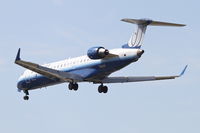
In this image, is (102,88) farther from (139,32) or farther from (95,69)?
(139,32)

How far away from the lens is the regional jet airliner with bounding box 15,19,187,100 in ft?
247

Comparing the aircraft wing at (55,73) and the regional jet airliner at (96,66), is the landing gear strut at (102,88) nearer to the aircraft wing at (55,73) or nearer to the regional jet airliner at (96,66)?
the regional jet airliner at (96,66)

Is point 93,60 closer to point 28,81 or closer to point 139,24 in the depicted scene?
point 139,24

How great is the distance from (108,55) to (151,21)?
15.5 ft

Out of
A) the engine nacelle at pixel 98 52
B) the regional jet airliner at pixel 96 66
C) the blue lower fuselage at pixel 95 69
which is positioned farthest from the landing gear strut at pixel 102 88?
the engine nacelle at pixel 98 52

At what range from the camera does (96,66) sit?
254 feet

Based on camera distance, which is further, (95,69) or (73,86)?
(73,86)

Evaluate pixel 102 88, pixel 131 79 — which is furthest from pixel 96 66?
pixel 131 79

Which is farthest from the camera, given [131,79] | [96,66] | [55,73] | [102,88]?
[131,79]

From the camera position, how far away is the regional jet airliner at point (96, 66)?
247 feet

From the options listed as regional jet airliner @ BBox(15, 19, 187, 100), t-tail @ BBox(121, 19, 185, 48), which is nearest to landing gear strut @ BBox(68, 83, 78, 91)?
regional jet airliner @ BBox(15, 19, 187, 100)

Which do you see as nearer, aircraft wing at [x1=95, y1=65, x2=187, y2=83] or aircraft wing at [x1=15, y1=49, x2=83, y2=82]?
aircraft wing at [x1=15, y1=49, x2=83, y2=82]

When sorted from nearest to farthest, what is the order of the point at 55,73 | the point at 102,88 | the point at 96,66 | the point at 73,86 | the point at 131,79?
the point at 96,66
the point at 55,73
the point at 73,86
the point at 102,88
the point at 131,79

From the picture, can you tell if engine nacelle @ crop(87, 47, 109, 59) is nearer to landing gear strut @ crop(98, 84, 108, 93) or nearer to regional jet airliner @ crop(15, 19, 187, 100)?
regional jet airliner @ crop(15, 19, 187, 100)
